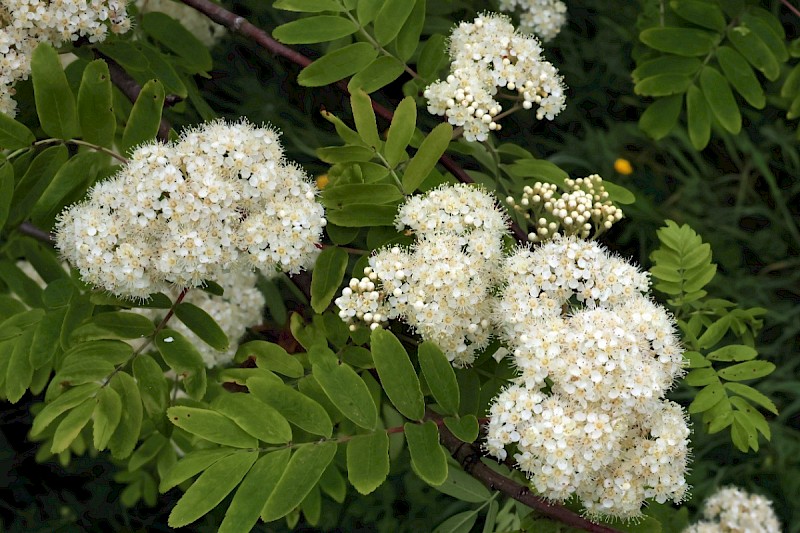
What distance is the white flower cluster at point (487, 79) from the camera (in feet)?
8.21

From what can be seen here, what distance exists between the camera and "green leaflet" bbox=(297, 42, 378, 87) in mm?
2533

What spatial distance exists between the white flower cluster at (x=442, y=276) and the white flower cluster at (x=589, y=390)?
0.26ft

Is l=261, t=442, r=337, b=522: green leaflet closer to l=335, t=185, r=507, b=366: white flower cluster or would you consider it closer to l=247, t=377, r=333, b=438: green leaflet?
l=247, t=377, r=333, b=438: green leaflet

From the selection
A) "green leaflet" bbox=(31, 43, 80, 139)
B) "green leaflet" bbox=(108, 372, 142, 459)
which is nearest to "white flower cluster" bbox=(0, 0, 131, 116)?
"green leaflet" bbox=(31, 43, 80, 139)

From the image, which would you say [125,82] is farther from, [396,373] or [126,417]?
[396,373]

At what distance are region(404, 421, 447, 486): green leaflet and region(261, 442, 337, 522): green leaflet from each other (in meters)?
0.19

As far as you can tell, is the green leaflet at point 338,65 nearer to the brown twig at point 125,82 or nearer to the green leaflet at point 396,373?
the brown twig at point 125,82

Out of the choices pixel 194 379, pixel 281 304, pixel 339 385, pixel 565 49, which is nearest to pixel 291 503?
pixel 339 385

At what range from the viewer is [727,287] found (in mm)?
4336

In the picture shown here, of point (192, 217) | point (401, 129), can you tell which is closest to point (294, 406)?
point (192, 217)

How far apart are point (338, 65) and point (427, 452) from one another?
1.23 metres

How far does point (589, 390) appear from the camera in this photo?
198 centimetres

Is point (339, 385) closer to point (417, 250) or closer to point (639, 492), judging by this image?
point (417, 250)

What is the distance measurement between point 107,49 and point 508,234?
1.35 metres
